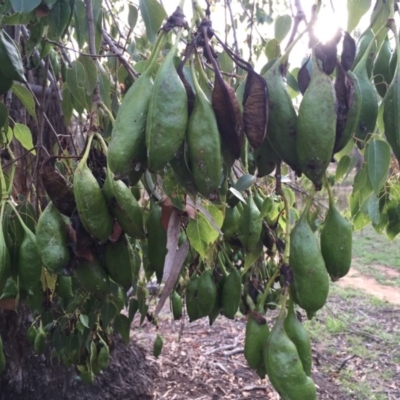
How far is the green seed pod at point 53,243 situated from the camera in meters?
0.95

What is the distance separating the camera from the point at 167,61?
0.72 metres

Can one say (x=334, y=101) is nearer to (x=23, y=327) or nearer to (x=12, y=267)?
(x=12, y=267)

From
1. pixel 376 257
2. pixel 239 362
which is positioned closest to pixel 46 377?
pixel 239 362

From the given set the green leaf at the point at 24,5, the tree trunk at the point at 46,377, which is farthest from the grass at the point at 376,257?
the green leaf at the point at 24,5

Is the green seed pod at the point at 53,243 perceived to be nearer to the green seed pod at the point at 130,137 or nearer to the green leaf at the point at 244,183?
the green seed pod at the point at 130,137

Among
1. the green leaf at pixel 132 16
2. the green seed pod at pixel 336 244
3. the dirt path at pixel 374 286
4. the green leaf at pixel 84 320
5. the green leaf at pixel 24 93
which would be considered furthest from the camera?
the dirt path at pixel 374 286

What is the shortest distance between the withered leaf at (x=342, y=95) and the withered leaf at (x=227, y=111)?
15cm

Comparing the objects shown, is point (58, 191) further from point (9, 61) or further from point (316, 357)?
point (316, 357)

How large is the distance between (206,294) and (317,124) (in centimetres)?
100

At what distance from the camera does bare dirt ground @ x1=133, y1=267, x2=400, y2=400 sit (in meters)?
3.97

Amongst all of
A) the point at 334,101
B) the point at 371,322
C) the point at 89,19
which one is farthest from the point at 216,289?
the point at 371,322

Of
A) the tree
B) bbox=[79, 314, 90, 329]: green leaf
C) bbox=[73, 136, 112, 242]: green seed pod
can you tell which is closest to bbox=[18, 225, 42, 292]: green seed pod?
the tree

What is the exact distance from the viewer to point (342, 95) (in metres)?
0.73

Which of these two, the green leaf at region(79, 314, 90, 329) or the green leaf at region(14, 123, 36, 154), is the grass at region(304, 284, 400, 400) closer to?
the green leaf at region(79, 314, 90, 329)
